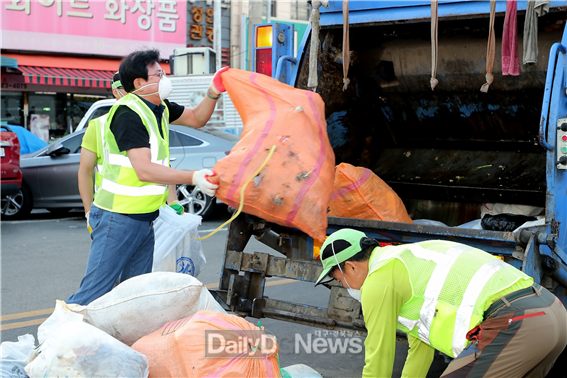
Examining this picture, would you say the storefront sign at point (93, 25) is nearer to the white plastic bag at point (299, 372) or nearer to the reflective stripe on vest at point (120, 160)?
the reflective stripe on vest at point (120, 160)

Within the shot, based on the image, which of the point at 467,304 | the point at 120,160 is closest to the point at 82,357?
the point at 120,160

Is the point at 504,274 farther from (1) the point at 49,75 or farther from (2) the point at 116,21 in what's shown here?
(2) the point at 116,21

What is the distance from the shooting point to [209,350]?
2.20 m

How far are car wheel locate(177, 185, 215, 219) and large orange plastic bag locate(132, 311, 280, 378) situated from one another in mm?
5709

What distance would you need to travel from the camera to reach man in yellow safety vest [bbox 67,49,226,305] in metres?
2.70

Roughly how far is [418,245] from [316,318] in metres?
1.00

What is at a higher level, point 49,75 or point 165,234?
point 49,75

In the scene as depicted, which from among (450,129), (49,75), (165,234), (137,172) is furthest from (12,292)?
(49,75)

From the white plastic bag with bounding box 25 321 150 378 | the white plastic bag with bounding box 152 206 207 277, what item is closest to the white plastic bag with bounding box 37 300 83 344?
the white plastic bag with bounding box 25 321 150 378

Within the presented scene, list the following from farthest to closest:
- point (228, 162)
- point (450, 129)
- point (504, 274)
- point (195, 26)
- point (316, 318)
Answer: point (195, 26) < point (450, 129) < point (316, 318) < point (228, 162) < point (504, 274)

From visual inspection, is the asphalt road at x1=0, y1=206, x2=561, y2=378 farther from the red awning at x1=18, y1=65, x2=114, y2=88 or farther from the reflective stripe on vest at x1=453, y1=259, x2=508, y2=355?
the red awning at x1=18, y1=65, x2=114, y2=88

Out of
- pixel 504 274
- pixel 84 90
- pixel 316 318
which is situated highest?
pixel 84 90

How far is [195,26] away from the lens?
1741 cm

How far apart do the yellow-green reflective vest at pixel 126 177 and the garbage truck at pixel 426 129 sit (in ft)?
2.35
